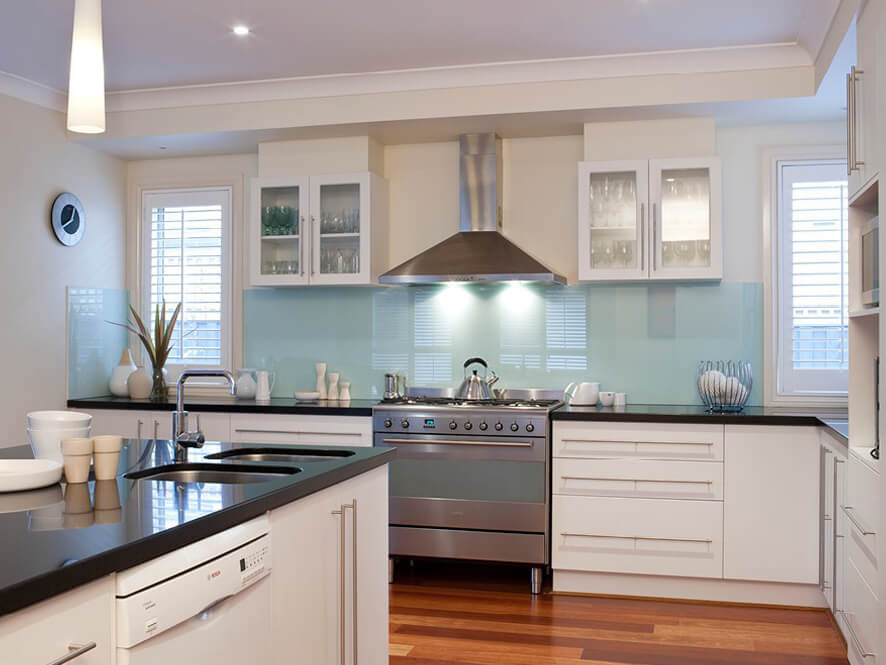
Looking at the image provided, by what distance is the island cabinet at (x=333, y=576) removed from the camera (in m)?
2.14

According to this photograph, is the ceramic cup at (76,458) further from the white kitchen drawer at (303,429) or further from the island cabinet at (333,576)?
the white kitchen drawer at (303,429)

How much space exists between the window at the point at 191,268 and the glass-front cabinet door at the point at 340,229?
0.85 meters

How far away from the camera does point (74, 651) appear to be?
1377mm

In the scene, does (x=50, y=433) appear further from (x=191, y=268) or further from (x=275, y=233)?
(x=191, y=268)

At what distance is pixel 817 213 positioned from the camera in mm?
4730

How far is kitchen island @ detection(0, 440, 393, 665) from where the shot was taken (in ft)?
4.42

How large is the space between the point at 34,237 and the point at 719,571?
3.92m

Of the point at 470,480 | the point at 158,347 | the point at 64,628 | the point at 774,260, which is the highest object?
the point at 774,260

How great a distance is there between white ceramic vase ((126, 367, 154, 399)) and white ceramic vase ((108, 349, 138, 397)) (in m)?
0.06

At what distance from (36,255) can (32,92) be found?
86 centimetres

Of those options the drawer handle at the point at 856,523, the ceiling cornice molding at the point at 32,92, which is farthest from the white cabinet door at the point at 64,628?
the ceiling cornice molding at the point at 32,92

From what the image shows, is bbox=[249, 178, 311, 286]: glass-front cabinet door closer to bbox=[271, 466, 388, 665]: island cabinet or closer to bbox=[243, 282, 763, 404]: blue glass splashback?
bbox=[243, 282, 763, 404]: blue glass splashback

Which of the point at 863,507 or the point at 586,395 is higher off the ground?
the point at 586,395

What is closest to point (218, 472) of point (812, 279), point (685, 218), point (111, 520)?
point (111, 520)
